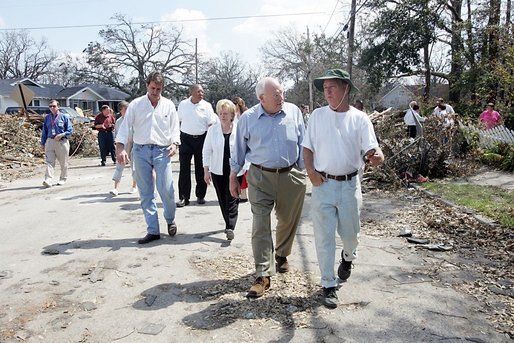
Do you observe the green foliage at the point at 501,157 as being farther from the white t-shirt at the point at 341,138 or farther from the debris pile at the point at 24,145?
the debris pile at the point at 24,145

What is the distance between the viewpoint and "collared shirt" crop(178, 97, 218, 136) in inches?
292

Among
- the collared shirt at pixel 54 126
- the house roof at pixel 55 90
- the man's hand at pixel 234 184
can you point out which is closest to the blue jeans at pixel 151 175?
the man's hand at pixel 234 184

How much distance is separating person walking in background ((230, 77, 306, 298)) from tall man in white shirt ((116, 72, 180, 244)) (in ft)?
5.54

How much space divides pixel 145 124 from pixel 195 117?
A: 6.31 feet

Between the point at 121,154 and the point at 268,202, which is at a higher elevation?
the point at 121,154

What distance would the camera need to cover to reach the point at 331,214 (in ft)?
12.5

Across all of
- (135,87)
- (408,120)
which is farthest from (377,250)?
(135,87)

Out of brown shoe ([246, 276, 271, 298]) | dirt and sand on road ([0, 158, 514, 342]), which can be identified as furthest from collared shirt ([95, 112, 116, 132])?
brown shoe ([246, 276, 271, 298])

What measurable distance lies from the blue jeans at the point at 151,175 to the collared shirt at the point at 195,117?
72.4 inches

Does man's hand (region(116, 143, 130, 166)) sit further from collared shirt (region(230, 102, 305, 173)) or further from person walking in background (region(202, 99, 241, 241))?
collared shirt (region(230, 102, 305, 173))

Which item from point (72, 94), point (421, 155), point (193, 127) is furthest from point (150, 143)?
point (72, 94)

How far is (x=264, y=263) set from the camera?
13.1 ft

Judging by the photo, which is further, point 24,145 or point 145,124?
point 24,145

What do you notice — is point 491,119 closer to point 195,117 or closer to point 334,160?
point 195,117
